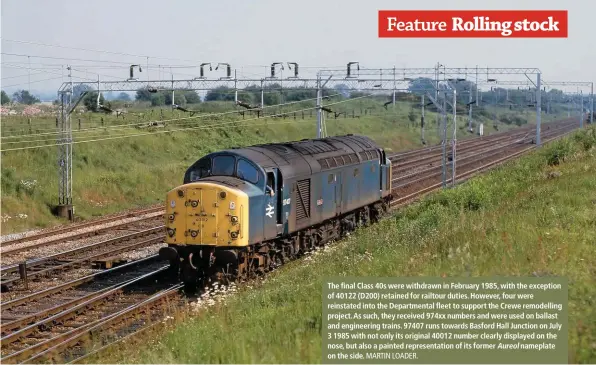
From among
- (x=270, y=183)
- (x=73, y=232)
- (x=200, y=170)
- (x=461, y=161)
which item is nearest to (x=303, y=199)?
(x=270, y=183)

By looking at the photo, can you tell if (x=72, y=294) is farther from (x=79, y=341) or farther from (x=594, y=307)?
(x=594, y=307)

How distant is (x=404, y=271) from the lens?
16.3m

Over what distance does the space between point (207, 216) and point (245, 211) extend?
1143mm

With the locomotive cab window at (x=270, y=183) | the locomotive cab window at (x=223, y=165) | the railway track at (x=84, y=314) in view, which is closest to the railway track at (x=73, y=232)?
the railway track at (x=84, y=314)

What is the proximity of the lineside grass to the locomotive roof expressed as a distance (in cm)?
303

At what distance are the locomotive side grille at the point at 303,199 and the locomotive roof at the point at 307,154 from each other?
14.4 inches

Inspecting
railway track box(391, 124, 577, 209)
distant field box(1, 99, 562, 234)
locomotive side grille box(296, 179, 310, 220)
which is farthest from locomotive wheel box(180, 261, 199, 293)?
railway track box(391, 124, 577, 209)

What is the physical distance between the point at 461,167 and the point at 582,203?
1661 inches

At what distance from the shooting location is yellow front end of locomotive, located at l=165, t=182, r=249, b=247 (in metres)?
22.2

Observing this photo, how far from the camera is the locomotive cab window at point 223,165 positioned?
23.5 meters

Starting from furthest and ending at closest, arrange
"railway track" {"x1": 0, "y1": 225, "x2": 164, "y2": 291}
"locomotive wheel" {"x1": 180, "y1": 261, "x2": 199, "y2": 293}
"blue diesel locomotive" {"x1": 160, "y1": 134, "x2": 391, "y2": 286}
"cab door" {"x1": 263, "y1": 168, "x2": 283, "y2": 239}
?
"railway track" {"x1": 0, "y1": 225, "x2": 164, "y2": 291} < "cab door" {"x1": 263, "y1": 168, "x2": 283, "y2": 239} < "locomotive wheel" {"x1": 180, "y1": 261, "x2": 199, "y2": 293} < "blue diesel locomotive" {"x1": 160, "y1": 134, "x2": 391, "y2": 286}

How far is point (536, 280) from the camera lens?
539 inches

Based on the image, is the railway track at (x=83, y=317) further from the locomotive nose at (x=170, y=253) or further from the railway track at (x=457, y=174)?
the railway track at (x=457, y=174)

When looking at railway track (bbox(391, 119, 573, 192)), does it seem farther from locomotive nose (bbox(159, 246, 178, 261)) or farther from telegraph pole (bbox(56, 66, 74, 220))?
locomotive nose (bbox(159, 246, 178, 261))
